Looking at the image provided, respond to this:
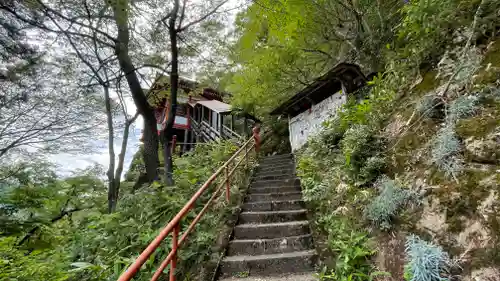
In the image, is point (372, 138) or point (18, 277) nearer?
point (18, 277)

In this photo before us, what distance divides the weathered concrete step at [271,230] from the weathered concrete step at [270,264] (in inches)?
22.5

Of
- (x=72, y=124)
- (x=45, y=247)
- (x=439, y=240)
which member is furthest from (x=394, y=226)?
(x=72, y=124)

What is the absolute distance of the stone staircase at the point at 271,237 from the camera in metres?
2.98

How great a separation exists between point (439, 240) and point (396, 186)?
0.72 meters

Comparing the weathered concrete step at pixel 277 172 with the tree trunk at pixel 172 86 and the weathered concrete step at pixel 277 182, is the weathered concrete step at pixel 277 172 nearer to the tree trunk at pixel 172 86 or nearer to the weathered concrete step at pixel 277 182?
the weathered concrete step at pixel 277 182

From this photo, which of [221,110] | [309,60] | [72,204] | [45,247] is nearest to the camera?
[45,247]

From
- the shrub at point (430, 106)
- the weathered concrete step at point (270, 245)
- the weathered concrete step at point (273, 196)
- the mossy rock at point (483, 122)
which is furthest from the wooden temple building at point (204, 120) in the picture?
the mossy rock at point (483, 122)

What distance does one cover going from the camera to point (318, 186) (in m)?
4.22

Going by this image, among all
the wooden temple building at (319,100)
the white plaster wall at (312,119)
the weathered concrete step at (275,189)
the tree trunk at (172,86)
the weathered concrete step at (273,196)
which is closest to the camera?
the weathered concrete step at (273,196)

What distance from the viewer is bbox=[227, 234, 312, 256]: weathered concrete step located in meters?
3.30

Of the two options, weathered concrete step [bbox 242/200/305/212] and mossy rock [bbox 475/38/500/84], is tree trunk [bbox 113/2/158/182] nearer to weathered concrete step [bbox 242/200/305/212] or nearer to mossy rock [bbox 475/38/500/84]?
weathered concrete step [bbox 242/200/305/212]

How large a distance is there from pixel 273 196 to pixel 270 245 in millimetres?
1663

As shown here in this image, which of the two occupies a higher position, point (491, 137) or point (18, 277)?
point (491, 137)

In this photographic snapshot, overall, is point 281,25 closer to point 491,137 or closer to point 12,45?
point 491,137
